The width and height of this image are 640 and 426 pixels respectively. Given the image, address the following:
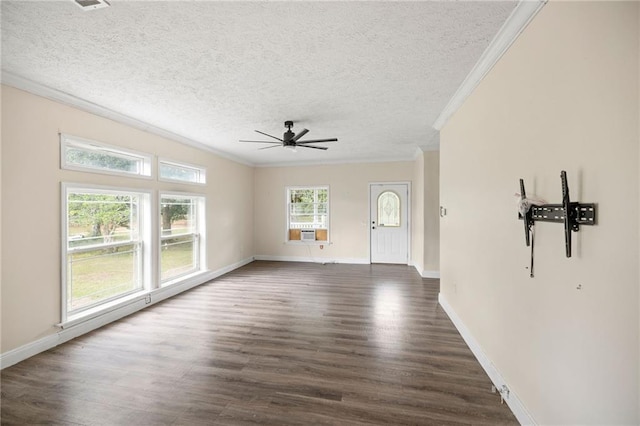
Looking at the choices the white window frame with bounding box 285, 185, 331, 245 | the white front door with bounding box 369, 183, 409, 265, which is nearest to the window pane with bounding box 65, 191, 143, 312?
the white window frame with bounding box 285, 185, 331, 245

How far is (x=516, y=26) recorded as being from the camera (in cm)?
171

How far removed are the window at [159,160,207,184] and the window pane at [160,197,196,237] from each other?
0.35 meters

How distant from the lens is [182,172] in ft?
15.5

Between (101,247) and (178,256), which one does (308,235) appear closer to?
(178,256)

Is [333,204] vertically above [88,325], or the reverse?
[333,204]

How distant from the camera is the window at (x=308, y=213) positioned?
701 cm

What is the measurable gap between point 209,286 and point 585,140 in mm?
5191

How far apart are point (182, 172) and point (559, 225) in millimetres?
5040

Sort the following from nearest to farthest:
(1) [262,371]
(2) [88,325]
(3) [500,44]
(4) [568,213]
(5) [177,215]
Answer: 1. (4) [568,213]
2. (3) [500,44]
3. (1) [262,371]
4. (2) [88,325]
5. (5) [177,215]

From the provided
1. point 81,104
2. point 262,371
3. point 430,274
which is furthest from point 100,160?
point 430,274

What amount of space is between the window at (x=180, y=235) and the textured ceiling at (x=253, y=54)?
1568mm

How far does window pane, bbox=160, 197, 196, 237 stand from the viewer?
4.38 meters

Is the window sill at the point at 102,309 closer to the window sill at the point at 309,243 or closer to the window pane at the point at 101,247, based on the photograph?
the window pane at the point at 101,247

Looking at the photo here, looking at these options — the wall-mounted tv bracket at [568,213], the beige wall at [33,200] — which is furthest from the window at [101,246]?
the wall-mounted tv bracket at [568,213]
